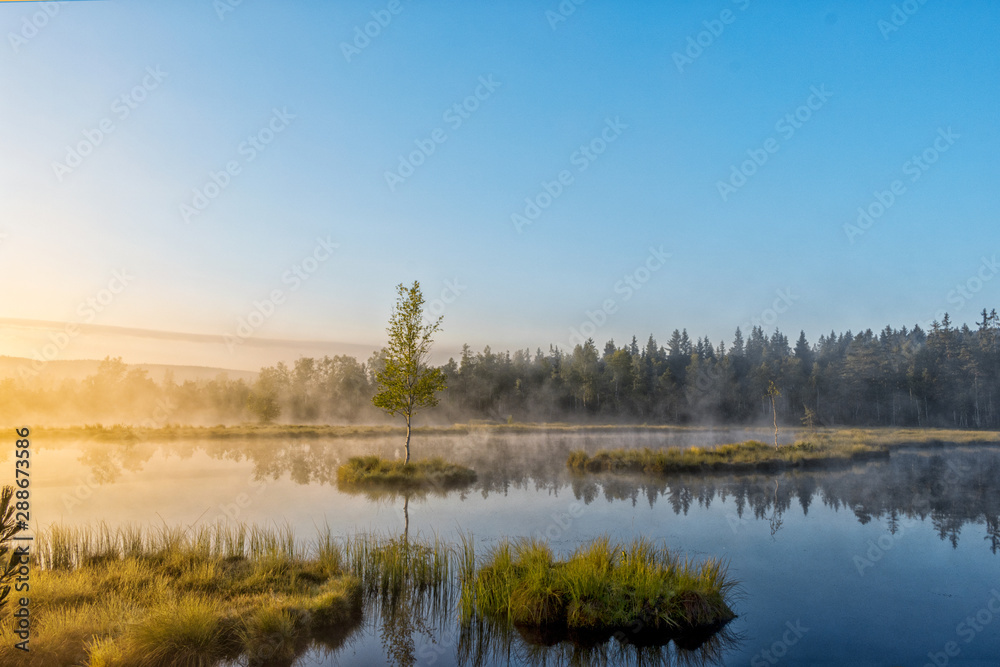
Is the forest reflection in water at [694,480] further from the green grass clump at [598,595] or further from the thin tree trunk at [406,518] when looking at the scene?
the green grass clump at [598,595]

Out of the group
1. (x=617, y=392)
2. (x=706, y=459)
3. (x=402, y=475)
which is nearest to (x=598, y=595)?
(x=402, y=475)

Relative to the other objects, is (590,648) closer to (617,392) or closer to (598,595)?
(598,595)

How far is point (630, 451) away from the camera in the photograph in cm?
2948

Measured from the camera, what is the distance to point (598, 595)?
8703 mm

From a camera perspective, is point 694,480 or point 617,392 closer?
point 694,480

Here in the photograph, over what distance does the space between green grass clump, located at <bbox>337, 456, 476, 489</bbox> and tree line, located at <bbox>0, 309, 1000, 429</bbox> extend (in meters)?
54.9

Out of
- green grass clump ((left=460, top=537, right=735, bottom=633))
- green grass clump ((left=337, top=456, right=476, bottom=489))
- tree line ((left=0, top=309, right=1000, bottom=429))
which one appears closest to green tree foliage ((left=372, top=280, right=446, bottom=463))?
green grass clump ((left=337, top=456, right=476, bottom=489))

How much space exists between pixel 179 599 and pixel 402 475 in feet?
45.3

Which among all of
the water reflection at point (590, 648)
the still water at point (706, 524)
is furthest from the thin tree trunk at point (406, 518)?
the water reflection at point (590, 648)

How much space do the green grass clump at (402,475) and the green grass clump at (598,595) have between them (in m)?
12.0

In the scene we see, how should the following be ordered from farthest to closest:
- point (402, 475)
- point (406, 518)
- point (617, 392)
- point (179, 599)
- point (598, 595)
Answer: point (617, 392) → point (402, 475) → point (406, 518) → point (598, 595) → point (179, 599)

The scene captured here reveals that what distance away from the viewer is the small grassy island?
2695 cm

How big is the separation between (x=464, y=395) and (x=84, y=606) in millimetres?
81288

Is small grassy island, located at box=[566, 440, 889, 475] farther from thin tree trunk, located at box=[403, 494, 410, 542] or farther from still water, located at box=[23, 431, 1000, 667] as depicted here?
thin tree trunk, located at box=[403, 494, 410, 542]
